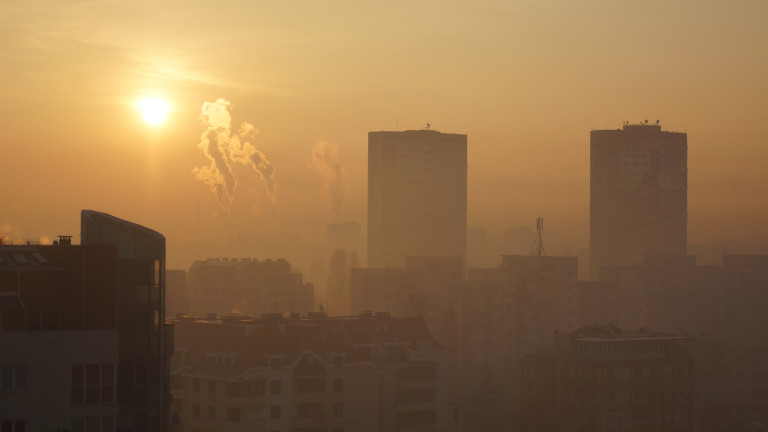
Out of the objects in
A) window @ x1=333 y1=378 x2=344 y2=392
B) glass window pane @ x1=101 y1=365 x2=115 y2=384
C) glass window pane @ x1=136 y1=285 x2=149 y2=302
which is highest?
glass window pane @ x1=136 y1=285 x2=149 y2=302

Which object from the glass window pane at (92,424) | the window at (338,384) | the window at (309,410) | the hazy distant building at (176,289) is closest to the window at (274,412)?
the window at (309,410)

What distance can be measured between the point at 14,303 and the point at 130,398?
4.39 metres

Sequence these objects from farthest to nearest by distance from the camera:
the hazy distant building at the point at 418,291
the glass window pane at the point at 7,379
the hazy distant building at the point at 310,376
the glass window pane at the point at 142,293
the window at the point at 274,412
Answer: the hazy distant building at the point at 418,291 → the window at the point at 274,412 → the hazy distant building at the point at 310,376 → the glass window pane at the point at 142,293 → the glass window pane at the point at 7,379

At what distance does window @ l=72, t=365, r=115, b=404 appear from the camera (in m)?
27.8

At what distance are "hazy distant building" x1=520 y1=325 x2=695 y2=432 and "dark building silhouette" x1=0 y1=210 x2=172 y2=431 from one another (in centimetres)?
4124

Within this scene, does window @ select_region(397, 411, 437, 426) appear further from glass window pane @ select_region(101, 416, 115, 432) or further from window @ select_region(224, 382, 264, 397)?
glass window pane @ select_region(101, 416, 115, 432)

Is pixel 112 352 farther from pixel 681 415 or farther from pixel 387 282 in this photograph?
pixel 387 282

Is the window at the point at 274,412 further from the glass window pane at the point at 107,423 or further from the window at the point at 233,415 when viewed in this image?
the glass window pane at the point at 107,423

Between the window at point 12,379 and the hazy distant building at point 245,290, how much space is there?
351ft

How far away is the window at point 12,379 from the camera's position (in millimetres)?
26781

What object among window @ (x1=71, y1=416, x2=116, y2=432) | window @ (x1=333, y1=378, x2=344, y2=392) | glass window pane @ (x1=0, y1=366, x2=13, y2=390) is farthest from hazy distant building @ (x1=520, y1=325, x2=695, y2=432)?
glass window pane @ (x1=0, y1=366, x2=13, y2=390)

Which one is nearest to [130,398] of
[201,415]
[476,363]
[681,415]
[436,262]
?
[201,415]

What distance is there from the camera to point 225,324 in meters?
66.3

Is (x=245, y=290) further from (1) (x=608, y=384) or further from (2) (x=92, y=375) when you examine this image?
(2) (x=92, y=375)
